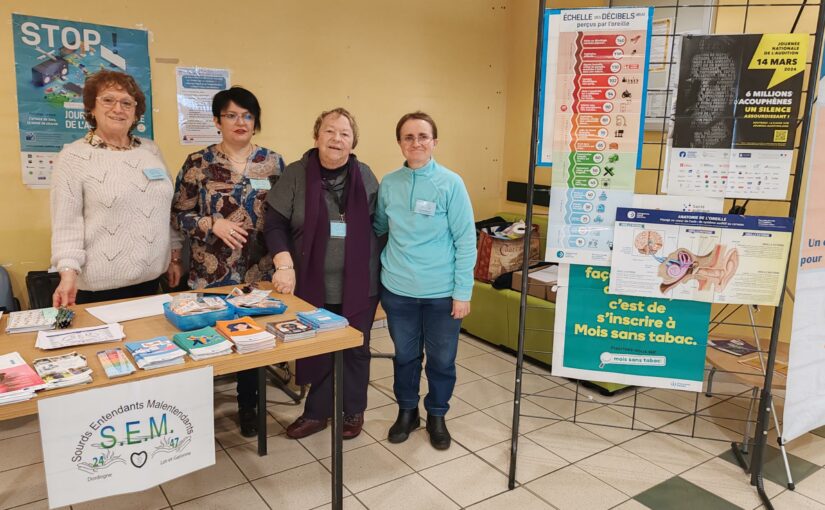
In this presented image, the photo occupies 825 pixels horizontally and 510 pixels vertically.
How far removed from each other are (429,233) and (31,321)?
150 centimetres

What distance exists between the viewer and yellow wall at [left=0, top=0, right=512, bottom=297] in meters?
3.18

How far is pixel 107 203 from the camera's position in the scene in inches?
89.3

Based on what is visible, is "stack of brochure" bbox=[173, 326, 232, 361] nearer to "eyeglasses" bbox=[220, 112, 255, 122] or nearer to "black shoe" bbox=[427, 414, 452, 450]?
"eyeglasses" bbox=[220, 112, 255, 122]

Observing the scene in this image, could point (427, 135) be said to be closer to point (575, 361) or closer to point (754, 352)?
point (575, 361)

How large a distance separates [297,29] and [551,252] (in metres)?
2.51

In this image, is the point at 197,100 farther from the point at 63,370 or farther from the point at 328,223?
the point at 63,370

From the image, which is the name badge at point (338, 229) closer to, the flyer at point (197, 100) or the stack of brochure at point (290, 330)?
the stack of brochure at point (290, 330)

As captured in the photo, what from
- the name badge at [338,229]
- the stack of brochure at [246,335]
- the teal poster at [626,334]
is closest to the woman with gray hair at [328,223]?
the name badge at [338,229]

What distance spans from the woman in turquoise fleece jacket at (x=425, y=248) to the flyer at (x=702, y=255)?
675 millimetres

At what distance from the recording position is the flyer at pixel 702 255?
7.34 feet

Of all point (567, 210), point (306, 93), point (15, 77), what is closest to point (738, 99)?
point (567, 210)

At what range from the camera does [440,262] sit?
258 centimetres

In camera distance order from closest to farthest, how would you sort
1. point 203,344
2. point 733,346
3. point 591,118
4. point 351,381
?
point 203,344 → point 591,118 → point 351,381 → point 733,346

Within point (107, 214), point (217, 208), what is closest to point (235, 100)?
point (217, 208)
